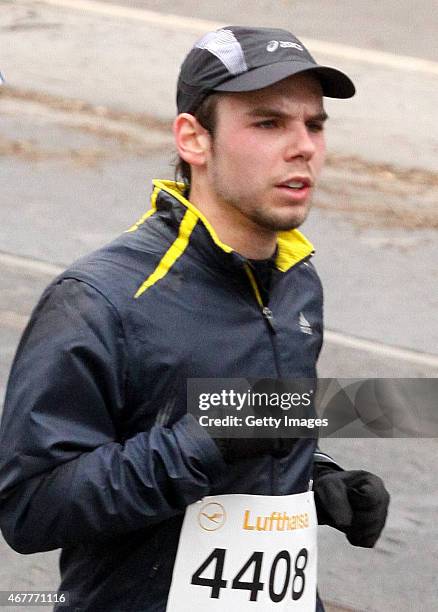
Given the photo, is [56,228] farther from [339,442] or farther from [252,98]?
[252,98]

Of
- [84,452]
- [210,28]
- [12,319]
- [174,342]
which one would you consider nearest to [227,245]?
[174,342]

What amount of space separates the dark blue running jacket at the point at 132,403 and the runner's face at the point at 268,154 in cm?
11

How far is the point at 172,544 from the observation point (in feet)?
9.74

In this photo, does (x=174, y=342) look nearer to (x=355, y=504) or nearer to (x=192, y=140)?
(x=192, y=140)

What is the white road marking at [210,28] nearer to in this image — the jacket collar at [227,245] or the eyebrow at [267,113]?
the jacket collar at [227,245]

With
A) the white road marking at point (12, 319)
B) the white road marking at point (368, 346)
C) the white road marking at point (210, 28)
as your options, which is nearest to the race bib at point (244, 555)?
the white road marking at point (368, 346)

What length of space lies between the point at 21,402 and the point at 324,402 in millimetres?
710

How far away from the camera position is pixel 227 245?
310 cm

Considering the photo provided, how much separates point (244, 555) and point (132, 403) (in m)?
0.42

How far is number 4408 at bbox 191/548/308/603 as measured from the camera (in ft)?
9.87

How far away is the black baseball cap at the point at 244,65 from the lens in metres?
3.03

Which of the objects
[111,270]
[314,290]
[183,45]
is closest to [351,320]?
[314,290]

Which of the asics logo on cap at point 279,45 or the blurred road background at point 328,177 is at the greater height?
the asics logo on cap at point 279,45

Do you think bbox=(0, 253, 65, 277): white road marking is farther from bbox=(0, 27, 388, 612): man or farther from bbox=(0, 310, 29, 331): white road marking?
bbox=(0, 27, 388, 612): man
